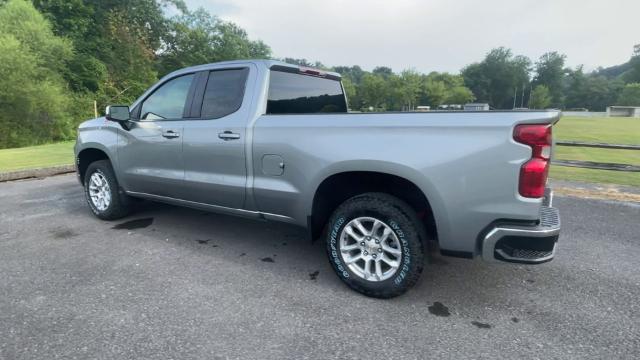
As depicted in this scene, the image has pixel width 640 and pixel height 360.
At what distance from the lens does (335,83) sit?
4.39m

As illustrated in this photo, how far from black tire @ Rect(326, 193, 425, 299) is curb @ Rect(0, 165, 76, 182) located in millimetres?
7829

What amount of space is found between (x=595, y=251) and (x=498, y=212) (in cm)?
221

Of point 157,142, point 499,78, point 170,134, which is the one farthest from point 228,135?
point 499,78

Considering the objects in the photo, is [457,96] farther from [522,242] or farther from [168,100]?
[522,242]

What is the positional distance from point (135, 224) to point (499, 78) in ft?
422

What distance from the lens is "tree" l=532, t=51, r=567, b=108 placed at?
374ft

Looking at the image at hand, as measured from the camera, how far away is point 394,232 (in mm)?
2719

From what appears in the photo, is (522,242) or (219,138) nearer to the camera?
(522,242)

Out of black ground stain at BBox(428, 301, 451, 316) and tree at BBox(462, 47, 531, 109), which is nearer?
black ground stain at BBox(428, 301, 451, 316)

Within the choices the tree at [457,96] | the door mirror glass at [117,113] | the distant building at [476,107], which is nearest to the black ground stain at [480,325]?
the distant building at [476,107]

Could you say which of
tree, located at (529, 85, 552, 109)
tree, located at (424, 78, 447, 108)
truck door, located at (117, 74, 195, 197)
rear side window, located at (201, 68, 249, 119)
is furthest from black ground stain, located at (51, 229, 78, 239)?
tree, located at (529, 85, 552, 109)

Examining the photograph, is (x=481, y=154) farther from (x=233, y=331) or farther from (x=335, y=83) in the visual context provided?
(x=335, y=83)

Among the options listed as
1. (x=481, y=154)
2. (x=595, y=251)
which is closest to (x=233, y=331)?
(x=481, y=154)

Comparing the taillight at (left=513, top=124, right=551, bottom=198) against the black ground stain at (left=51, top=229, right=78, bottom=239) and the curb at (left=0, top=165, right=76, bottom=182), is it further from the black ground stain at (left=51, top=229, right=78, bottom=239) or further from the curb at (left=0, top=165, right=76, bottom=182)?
the curb at (left=0, top=165, right=76, bottom=182)
